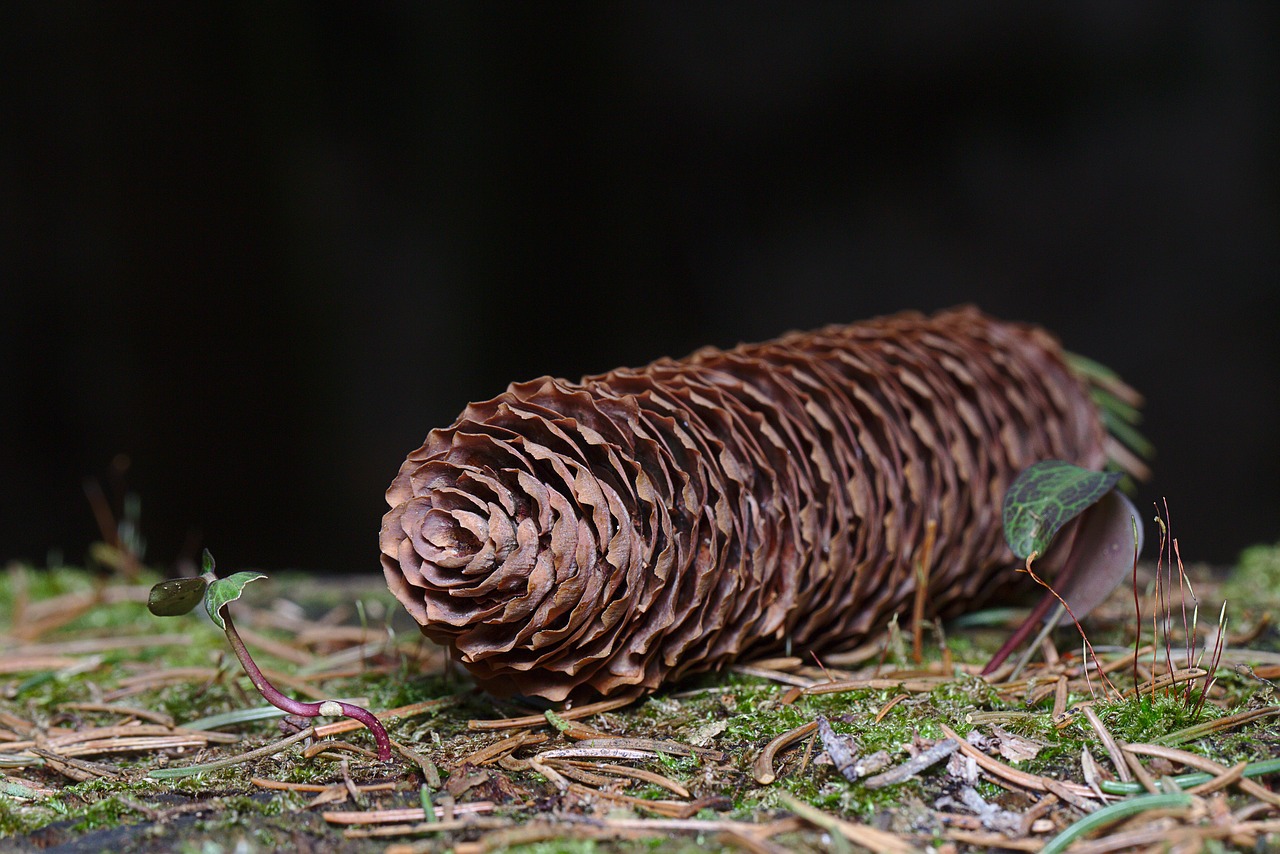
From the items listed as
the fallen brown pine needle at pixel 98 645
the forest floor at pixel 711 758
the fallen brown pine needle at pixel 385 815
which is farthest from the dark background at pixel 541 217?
the fallen brown pine needle at pixel 385 815

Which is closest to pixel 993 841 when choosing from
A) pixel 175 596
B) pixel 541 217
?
pixel 175 596

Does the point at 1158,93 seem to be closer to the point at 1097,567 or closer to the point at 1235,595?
the point at 1235,595

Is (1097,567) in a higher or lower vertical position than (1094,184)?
lower

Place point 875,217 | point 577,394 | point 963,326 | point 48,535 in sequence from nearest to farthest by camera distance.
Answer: point 577,394 → point 963,326 → point 875,217 → point 48,535

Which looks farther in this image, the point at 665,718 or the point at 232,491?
the point at 232,491

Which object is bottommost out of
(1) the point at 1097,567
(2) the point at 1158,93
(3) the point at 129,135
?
(1) the point at 1097,567

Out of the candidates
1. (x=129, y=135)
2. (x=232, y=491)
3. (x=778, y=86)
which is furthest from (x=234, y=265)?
(x=778, y=86)

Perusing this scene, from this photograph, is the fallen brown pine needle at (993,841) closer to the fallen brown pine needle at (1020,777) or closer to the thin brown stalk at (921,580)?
the fallen brown pine needle at (1020,777)
